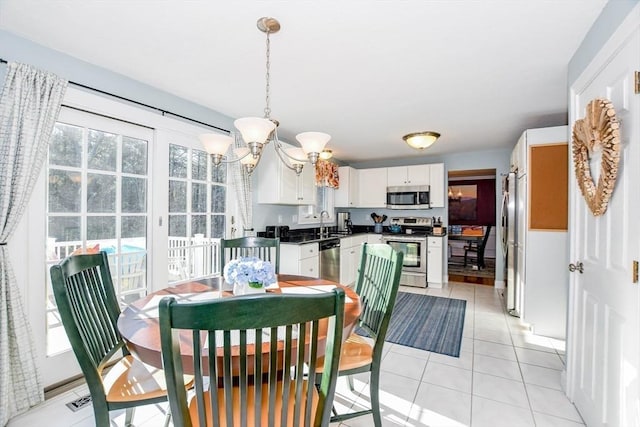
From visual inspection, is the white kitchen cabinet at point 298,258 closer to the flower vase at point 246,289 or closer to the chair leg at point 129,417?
the flower vase at point 246,289

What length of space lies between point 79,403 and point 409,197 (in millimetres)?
4960

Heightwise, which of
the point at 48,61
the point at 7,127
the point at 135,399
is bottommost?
the point at 135,399

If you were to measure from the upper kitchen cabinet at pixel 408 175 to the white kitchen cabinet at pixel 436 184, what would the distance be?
3.3 inches

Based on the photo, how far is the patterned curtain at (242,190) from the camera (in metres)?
3.41

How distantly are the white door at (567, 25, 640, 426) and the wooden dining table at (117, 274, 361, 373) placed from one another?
3.98 feet

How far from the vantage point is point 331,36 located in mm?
1873

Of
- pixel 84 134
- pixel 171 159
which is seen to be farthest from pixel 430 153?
pixel 84 134

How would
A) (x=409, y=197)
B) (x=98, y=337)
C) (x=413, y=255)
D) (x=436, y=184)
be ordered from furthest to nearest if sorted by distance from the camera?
(x=409, y=197) < (x=436, y=184) < (x=413, y=255) < (x=98, y=337)

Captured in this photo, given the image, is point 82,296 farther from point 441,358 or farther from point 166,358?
point 441,358

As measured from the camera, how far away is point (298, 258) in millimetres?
3727

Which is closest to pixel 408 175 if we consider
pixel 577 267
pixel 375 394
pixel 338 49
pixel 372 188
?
pixel 372 188

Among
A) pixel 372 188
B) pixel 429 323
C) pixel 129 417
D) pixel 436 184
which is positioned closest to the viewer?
pixel 129 417

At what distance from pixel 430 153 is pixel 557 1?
12.8 feet

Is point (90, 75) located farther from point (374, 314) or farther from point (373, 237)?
point (373, 237)
